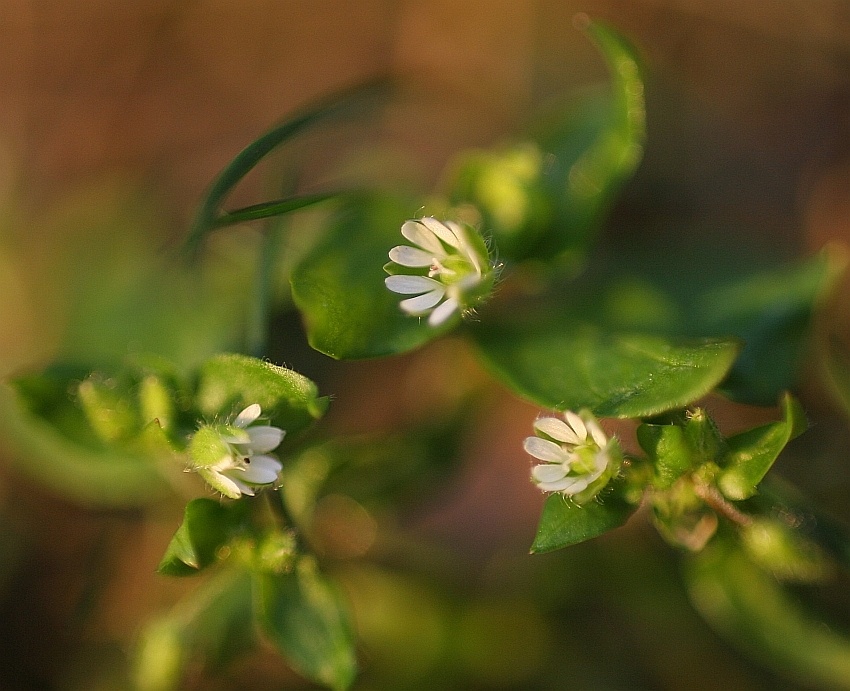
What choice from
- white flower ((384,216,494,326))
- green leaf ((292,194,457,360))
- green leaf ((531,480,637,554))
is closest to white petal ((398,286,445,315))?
white flower ((384,216,494,326))

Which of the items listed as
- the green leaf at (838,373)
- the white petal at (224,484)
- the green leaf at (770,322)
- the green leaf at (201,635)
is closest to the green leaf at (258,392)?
the white petal at (224,484)

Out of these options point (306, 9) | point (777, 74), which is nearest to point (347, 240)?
point (306, 9)

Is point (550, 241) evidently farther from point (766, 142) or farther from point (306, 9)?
point (306, 9)

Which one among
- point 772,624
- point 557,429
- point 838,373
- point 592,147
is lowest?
point 772,624

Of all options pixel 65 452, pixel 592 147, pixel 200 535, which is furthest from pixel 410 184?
pixel 200 535

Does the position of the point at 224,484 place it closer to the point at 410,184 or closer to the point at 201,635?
the point at 201,635

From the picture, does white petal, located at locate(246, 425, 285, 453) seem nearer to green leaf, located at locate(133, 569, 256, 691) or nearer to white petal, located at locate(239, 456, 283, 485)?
white petal, located at locate(239, 456, 283, 485)
